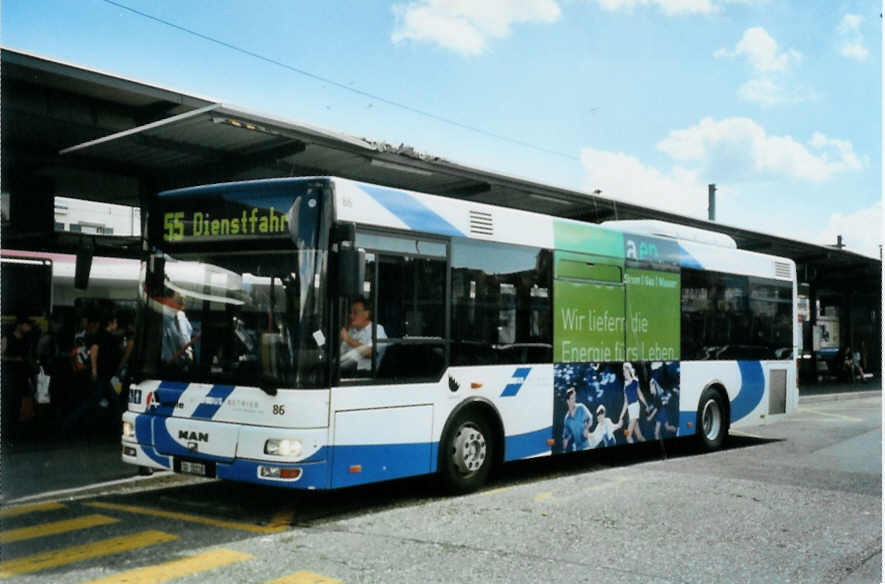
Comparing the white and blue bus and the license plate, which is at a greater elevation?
the white and blue bus

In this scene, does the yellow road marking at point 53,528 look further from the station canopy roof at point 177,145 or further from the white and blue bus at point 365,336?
the station canopy roof at point 177,145

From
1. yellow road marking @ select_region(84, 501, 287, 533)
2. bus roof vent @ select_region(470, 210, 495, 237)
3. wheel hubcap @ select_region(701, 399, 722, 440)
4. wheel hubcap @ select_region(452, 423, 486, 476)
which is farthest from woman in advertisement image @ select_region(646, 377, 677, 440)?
yellow road marking @ select_region(84, 501, 287, 533)

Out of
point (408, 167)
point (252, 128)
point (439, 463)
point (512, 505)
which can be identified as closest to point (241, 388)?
point (439, 463)

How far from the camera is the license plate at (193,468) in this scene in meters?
7.63

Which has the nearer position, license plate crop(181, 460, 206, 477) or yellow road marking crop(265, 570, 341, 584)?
yellow road marking crop(265, 570, 341, 584)

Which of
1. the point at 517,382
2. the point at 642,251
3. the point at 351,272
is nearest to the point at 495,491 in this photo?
the point at 517,382

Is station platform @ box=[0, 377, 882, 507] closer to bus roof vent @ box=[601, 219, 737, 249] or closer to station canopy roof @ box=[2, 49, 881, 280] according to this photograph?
station canopy roof @ box=[2, 49, 881, 280]

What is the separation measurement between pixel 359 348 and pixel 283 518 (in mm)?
1606

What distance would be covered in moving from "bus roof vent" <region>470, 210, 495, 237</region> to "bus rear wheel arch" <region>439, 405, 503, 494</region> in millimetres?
1736

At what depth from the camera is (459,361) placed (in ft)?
28.8

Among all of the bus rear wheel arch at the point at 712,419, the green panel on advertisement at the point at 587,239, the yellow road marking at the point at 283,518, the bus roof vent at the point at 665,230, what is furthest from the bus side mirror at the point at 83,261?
the bus rear wheel arch at the point at 712,419

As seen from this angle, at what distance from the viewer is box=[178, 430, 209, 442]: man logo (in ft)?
25.1

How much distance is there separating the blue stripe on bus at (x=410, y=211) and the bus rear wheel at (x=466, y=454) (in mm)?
1812

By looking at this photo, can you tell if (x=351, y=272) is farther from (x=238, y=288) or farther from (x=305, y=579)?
(x=305, y=579)
